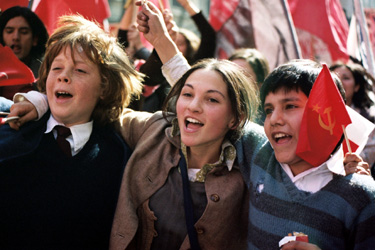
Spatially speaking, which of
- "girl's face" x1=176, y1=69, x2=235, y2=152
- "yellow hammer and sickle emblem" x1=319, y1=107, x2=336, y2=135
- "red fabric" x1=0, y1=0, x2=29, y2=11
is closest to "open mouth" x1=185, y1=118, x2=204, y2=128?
"girl's face" x1=176, y1=69, x2=235, y2=152

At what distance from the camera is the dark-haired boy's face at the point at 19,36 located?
3.42m

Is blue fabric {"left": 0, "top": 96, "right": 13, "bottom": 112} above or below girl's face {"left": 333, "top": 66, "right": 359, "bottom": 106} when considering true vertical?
above

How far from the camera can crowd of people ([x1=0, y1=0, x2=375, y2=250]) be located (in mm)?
1870

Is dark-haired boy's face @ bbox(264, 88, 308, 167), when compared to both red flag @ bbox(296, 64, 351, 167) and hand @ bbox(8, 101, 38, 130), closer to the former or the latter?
red flag @ bbox(296, 64, 351, 167)

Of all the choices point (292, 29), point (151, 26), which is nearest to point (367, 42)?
point (292, 29)

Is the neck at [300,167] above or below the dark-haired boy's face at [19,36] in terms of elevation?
below

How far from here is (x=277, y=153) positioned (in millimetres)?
1971

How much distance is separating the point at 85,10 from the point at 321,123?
241 cm

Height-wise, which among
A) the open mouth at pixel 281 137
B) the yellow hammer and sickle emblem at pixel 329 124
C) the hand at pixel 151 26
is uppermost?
the hand at pixel 151 26

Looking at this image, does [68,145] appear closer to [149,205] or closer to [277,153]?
[149,205]

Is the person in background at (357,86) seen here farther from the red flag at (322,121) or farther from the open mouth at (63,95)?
the open mouth at (63,95)

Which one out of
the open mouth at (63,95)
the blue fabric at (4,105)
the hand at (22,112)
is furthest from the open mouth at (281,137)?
the blue fabric at (4,105)

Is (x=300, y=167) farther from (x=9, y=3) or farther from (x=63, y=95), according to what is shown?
(x=9, y=3)

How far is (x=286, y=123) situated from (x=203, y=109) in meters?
0.43
